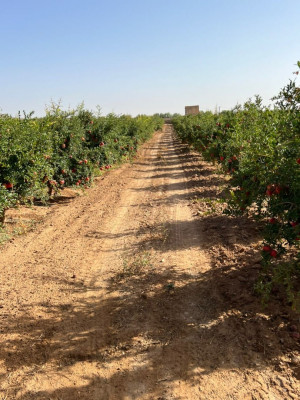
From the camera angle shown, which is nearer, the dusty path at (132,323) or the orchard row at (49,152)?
the dusty path at (132,323)

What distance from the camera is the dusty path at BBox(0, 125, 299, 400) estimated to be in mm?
3035

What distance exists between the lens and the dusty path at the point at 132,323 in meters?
3.04

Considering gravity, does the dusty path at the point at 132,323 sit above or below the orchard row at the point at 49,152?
below

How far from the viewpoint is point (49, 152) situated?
798cm

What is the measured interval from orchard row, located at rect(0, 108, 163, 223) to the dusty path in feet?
4.24

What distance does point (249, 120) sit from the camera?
9.20 meters

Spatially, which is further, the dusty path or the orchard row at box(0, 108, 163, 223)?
the orchard row at box(0, 108, 163, 223)

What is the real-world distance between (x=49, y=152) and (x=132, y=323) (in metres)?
5.45

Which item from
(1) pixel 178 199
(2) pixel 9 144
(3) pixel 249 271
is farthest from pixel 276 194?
(1) pixel 178 199

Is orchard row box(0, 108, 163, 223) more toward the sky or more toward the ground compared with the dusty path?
more toward the sky

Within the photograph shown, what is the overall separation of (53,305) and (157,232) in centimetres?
306

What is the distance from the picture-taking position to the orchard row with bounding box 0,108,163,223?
648 centimetres

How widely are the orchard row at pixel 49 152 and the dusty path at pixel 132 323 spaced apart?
1293mm

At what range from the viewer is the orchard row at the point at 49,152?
648 centimetres
